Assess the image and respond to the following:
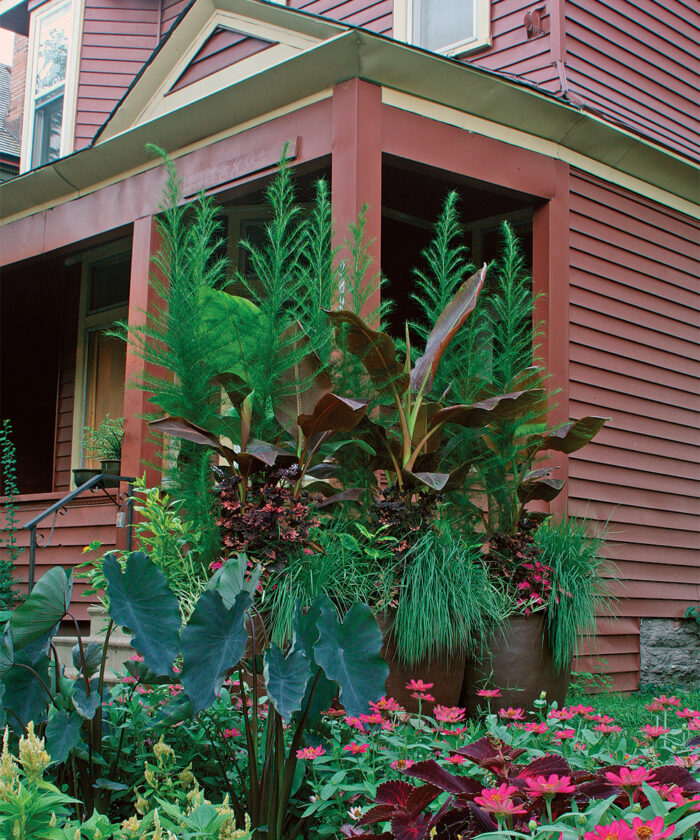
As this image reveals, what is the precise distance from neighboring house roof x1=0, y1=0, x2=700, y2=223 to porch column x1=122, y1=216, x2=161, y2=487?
0.62m

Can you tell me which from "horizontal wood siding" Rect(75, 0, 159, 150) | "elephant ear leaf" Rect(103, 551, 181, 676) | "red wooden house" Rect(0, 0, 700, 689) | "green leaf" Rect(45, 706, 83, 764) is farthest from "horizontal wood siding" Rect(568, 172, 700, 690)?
"horizontal wood siding" Rect(75, 0, 159, 150)

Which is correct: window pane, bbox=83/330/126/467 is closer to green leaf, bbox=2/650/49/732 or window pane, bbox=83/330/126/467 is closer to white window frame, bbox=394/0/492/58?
white window frame, bbox=394/0/492/58

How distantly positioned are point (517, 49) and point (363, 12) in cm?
189

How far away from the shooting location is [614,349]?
6.58 meters

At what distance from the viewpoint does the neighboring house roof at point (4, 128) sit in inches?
470

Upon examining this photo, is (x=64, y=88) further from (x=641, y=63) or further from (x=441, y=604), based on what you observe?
(x=441, y=604)

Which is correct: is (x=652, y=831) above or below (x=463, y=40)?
below

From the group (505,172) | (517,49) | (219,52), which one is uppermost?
(517,49)

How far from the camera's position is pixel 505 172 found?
5.86m

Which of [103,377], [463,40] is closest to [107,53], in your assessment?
[103,377]

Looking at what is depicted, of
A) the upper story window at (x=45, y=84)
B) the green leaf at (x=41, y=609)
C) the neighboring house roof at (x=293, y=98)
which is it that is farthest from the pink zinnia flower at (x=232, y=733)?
the upper story window at (x=45, y=84)

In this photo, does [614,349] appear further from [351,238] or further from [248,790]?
[248,790]

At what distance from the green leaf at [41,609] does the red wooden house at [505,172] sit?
3185 mm

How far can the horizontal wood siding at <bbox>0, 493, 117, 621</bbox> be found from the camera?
22.6 feet
